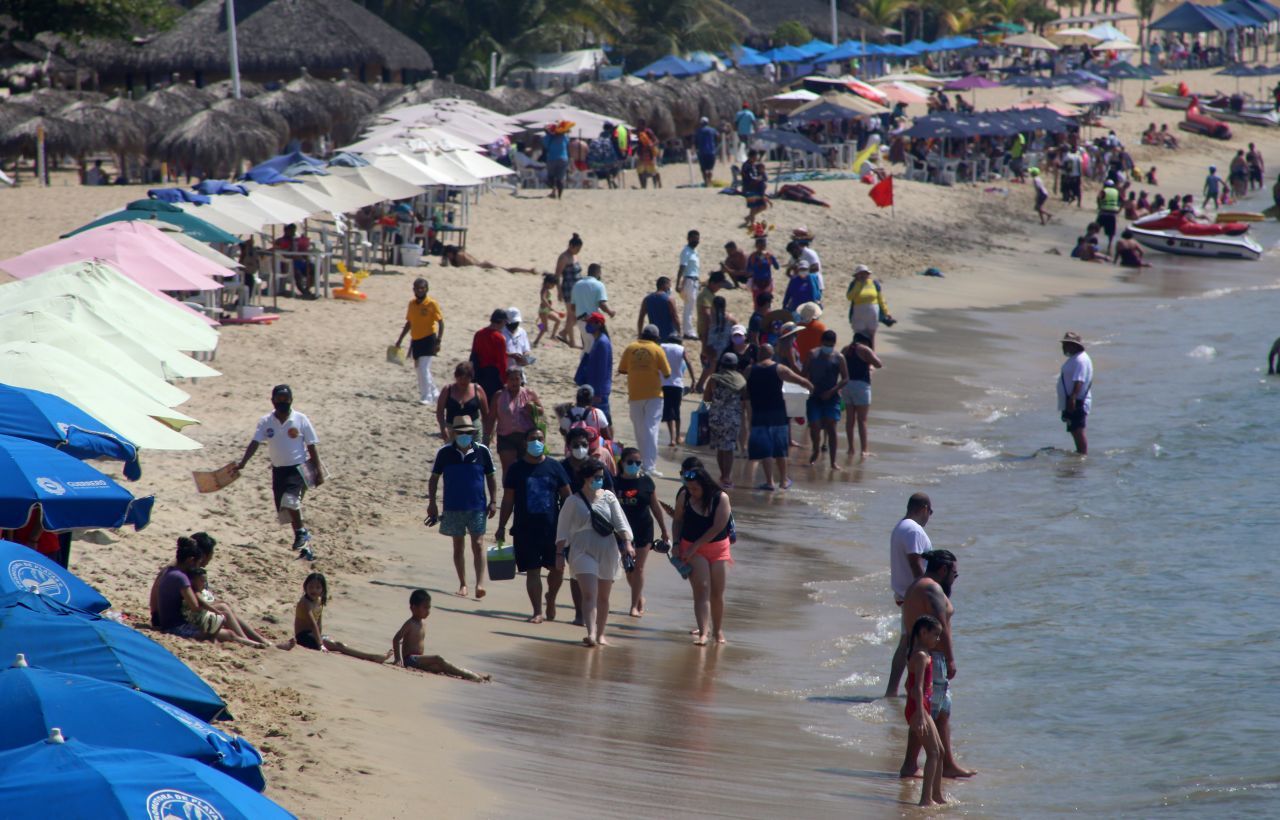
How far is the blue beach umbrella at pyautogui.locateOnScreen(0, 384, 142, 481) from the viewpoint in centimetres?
780

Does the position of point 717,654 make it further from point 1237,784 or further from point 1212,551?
point 1212,551

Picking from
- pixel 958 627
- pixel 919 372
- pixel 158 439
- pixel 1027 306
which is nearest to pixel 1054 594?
pixel 958 627

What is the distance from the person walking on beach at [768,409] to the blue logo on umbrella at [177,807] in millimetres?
9157

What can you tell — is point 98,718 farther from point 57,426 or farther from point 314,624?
point 314,624

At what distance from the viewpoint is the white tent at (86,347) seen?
938 centimetres

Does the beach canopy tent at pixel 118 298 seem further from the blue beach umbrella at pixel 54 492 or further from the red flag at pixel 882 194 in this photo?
the red flag at pixel 882 194

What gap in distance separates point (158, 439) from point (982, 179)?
32.4 m

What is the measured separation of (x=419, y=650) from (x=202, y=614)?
4.12 ft

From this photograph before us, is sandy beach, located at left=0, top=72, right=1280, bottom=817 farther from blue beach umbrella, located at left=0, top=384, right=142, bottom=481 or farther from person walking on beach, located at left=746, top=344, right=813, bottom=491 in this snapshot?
blue beach umbrella, located at left=0, top=384, right=142, bottom=481

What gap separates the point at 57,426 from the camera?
7.86 metres

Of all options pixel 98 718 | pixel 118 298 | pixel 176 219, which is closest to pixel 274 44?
pixel 176 219

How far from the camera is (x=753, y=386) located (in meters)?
13.0

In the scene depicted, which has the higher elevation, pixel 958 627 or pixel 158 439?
pixel 158 439

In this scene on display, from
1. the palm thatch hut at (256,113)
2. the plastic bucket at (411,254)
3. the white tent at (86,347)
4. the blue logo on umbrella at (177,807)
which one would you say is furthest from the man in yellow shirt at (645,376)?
the palm thatch hut at (256,113)
